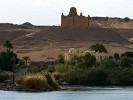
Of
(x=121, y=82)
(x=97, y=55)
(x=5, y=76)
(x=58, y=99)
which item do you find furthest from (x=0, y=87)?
(x=97, y=55)

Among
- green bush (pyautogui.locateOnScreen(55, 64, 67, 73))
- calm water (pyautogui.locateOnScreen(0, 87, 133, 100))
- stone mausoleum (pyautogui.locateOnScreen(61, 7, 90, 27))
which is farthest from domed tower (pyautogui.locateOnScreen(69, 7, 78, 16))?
calm water (pyautogui.locateOnScreen(0, 87, 133, 100))

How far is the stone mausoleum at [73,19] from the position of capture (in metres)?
146

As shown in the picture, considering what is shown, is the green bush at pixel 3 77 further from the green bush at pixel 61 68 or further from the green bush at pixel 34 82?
the green bush at pixel 61 68

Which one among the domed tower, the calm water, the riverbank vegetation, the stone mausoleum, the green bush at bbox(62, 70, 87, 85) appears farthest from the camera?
the stone mausoleum

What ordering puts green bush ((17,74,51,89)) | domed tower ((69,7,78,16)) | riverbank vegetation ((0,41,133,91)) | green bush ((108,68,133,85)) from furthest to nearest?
domed tower ((69,7,78,16))
green bush ((108,68,133,85))
riverbank vegetation ((0,41,133,91))
green bush ((17,74,51,89))

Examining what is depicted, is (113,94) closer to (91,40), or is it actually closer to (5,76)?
(5,76)

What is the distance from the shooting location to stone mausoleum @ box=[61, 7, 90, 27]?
478 feet

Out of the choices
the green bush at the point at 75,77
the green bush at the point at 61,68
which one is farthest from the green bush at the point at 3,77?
the green bush at the point at 61,68

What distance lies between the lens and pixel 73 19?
147750mm

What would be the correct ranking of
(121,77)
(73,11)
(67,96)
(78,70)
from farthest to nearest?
(73,11)
(78,70)
(121,77)
(67,96)

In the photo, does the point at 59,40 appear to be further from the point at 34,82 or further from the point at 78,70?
the point at 34,82

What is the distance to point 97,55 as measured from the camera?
10938 centimetres

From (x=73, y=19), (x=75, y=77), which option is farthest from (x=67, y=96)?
(x=73, y=19)

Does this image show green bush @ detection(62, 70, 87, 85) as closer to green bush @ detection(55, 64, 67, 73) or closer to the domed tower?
green bush @ detection(55, 64, 67, 73)
